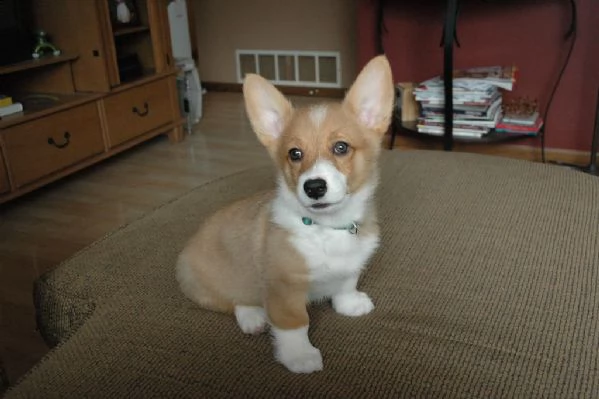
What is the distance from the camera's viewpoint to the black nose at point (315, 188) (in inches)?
38.0

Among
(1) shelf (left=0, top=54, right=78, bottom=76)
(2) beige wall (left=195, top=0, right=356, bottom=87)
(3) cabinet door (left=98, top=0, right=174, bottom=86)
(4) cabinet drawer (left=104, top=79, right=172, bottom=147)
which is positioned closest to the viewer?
(1) shelf (left=0, top=54, right=78, bottom=76)

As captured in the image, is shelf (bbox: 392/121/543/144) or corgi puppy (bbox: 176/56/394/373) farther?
shelf (bbox: 392/121/543/144)

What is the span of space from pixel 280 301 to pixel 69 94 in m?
2.46

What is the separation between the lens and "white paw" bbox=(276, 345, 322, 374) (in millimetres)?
950

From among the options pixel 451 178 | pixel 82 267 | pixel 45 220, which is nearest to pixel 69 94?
pixel 45 220

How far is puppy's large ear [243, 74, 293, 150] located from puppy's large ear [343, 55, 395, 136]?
13 centimetres

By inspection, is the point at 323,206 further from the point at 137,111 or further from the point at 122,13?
the point at 122,13

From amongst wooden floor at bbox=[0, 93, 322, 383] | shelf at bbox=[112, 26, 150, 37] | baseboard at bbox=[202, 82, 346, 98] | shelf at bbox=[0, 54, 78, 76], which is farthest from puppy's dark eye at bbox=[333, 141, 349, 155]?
baseboard at bbox=[202, 82, 346, 98]

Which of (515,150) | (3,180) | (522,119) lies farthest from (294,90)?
(3,180)

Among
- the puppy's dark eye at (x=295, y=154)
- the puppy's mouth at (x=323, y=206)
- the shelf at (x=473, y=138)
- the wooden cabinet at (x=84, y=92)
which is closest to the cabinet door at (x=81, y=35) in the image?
the wooden cabinet at (x=84, y=92)

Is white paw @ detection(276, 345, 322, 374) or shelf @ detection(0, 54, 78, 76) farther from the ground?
shelf @ detection(0, 54, 78, 76)

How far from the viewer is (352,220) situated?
110 centimetres

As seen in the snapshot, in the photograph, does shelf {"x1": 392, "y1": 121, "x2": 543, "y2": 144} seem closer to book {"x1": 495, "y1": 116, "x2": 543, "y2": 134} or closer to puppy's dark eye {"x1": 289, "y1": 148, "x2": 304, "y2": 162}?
book {"x1": 495, "y1": 116, "x2": 543, "y2": 134}

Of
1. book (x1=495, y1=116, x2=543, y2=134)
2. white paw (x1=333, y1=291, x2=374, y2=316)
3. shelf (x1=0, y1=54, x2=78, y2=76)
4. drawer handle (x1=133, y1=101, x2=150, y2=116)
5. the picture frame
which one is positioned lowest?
book (x1=495, y1=116, x2=543, y2=134)
